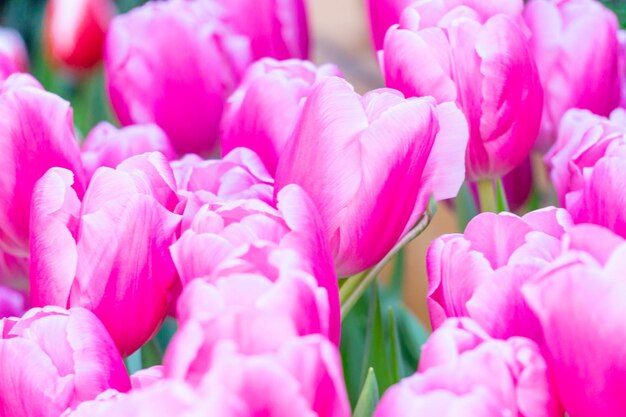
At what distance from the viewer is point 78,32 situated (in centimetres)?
79

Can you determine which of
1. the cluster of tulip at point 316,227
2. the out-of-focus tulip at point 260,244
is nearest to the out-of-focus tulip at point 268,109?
the cluster of tulip at point 316,227

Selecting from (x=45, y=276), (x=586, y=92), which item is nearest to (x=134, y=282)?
(x=45, y=276)

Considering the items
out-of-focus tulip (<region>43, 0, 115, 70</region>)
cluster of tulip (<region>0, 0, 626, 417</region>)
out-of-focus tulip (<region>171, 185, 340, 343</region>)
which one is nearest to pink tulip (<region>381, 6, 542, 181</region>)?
cluster of tulip (<region>0, 0, 626, 417</region>)

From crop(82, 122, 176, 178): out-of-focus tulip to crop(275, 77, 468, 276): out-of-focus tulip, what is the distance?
0.35ft

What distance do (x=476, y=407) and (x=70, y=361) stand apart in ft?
0.37

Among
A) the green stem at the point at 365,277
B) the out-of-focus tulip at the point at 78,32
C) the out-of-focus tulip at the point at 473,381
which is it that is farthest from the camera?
the out-of-focus tulip at the point at 78,32

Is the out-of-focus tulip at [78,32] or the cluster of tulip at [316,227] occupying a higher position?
the cluster of tulip at [316,227]

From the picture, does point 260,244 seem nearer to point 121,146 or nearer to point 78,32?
point 121,146

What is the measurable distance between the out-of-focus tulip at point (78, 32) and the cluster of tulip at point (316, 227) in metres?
0.34

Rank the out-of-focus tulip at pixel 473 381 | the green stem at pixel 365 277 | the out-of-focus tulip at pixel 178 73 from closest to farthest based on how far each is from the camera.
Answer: the out-of-focus tulip at pixel 473 381, the green stem at pixel 365 277, the out-of-focus tulip at pixel 178 73

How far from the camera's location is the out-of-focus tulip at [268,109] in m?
0.38

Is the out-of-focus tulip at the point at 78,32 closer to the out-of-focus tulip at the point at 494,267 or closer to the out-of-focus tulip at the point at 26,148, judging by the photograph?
the out-of-focus tulip at the point at 26,148

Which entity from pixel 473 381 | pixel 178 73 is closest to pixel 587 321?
pixel 473 381

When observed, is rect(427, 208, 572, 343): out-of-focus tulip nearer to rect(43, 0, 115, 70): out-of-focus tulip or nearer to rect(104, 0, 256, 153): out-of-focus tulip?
rect(104, 0, 256, 153): out-of-focus tulip
